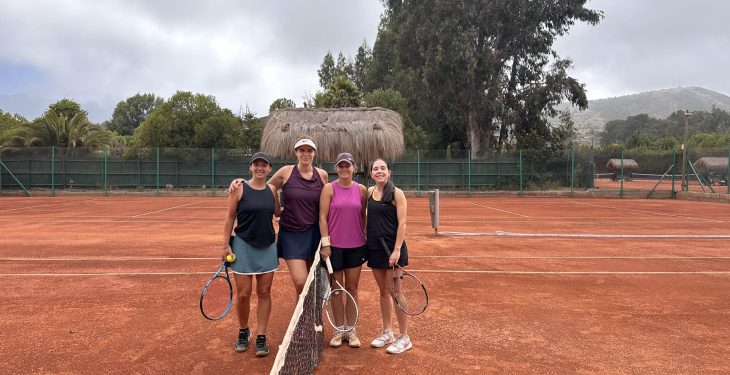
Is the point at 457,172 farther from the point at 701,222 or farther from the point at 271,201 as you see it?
the point at 271,201

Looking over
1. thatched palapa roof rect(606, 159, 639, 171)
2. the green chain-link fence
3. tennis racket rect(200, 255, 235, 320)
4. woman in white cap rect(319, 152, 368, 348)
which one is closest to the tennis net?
woman in white cap rect(319, 152, 368, 348)

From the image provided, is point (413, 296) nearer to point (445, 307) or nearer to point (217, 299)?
point (445, 307)

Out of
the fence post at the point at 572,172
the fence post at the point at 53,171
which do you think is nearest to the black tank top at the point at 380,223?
the fence post at the point at 572,172

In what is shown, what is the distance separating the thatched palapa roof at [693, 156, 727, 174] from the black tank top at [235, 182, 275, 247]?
3363cm

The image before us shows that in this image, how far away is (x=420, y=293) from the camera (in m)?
5.17

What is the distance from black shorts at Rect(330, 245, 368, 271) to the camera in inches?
161

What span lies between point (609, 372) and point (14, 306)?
6305 millimetres

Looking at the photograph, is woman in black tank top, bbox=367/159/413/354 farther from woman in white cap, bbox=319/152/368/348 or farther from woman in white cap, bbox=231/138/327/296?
woman in white cap, bbox=231/138/327/296

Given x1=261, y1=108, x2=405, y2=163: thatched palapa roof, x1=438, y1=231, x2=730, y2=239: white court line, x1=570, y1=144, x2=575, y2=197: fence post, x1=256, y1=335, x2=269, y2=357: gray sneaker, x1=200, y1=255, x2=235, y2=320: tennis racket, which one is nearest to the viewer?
x1=256, y1=335, x2=269, y2=357: gray sneaker

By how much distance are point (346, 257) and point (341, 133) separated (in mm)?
17159

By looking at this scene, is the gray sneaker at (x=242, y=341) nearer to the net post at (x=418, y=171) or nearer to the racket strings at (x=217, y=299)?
the racket strings at (x=217, y=299)

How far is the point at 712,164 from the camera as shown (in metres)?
31.2

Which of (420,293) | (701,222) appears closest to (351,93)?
(701,222)

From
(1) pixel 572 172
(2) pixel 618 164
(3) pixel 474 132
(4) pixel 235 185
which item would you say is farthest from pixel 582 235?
(2) pixel 618 164
